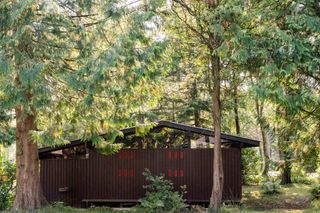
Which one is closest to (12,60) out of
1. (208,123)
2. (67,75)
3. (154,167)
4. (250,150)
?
(67,75)

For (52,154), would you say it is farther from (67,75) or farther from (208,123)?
(208,123)

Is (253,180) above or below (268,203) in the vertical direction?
above

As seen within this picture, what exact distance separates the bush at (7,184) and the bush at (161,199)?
3.91 metres

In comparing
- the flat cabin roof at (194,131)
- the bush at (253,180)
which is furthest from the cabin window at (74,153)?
the bush at (253,180)

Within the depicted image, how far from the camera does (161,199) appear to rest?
35.6ft

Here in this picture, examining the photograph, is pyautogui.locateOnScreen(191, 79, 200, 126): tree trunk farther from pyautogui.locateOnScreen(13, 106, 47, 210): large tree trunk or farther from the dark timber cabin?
pyautogui.locateOnScreen(13, 106, 47, 210): large tree trunk

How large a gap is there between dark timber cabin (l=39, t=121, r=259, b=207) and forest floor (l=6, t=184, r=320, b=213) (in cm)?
88

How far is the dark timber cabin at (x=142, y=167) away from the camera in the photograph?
40.7 feet

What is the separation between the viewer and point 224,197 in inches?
485

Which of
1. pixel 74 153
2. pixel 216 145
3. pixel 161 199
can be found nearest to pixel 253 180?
pixel 216 145

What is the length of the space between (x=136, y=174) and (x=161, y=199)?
6.30 feet

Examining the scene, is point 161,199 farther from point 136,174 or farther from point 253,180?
Result: point 253,180

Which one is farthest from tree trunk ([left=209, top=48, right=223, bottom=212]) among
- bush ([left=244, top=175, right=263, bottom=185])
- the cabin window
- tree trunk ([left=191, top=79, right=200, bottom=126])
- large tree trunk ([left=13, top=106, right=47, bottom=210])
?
bush ([left=244, top=175, right=263, bottom=185])

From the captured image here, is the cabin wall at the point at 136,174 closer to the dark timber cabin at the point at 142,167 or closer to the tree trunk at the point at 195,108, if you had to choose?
the dark timber cabin at the point at 142,167
